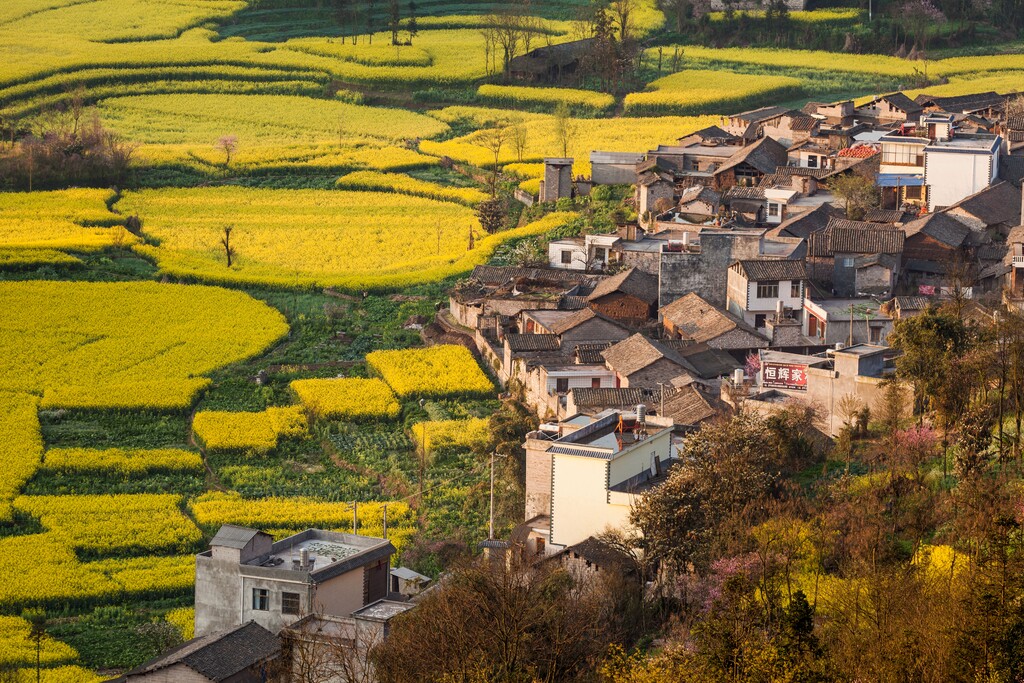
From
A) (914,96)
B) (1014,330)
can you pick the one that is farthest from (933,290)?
(914,96)

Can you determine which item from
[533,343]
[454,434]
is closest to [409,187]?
[533,343]

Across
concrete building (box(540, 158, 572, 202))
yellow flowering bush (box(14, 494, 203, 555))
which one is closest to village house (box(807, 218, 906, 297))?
yellow flowering bush (box(14, 494, 203, 555))

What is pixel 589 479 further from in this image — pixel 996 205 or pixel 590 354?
pixel 996 205

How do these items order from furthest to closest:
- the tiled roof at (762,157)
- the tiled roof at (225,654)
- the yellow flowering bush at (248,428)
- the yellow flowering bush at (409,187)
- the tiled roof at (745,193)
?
the yellow flowering bush at (409,187) < the tiled roof at (762,157) < the tiled roof at (745,193) < the yellow flowering bush at (248,428) < the tiled roof at (225,654)

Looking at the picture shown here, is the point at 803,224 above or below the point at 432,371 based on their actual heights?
above

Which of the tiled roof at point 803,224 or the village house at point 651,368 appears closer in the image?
the village house at point 651,368

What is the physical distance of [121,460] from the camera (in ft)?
126

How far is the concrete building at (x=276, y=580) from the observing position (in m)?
27.8

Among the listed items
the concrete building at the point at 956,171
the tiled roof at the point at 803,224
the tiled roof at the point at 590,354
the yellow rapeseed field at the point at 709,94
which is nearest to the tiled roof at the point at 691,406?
the tiled roof at the point at 590,354

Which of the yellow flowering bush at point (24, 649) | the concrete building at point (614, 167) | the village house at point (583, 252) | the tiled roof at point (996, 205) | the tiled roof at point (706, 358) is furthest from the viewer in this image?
the concrete building at point (614, 167)

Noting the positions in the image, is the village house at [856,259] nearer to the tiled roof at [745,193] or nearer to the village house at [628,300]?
the village house at [628,300]

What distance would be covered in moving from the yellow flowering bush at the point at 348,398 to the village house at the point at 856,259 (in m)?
9.75

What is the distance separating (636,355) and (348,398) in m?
6.96

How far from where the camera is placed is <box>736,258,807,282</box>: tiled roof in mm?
41344
